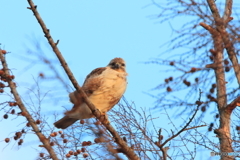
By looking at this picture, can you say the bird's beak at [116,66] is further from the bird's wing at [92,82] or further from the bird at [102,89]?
the bird's wing at [92,82]

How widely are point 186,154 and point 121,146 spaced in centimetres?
102

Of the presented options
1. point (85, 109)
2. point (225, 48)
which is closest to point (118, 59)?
point (85, 109)

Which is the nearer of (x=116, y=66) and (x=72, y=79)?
(x=72, y=79)

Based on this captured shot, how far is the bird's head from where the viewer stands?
7590 millimetres

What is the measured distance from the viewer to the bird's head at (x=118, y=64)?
24.9 feet

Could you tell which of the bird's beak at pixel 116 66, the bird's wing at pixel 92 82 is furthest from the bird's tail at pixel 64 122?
the bird's beak at pixel 116 66

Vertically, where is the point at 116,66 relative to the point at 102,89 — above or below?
above

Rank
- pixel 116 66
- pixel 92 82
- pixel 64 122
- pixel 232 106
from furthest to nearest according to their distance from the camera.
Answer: pixel 116 66 → pixel 64 122 → pixel 92 82 → pixel 232 106

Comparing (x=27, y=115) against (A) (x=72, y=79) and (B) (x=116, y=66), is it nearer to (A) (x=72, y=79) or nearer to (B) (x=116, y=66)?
(A) (x=72, y=79)

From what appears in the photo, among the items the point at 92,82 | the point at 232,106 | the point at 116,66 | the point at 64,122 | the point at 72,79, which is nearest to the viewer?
A: the point at 72,79

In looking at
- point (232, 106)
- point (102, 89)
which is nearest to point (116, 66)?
point (102, 89)

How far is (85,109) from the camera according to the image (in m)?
6.55

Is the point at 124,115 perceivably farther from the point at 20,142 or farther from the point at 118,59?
the point at 118,59

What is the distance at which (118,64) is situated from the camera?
764 centimetres
